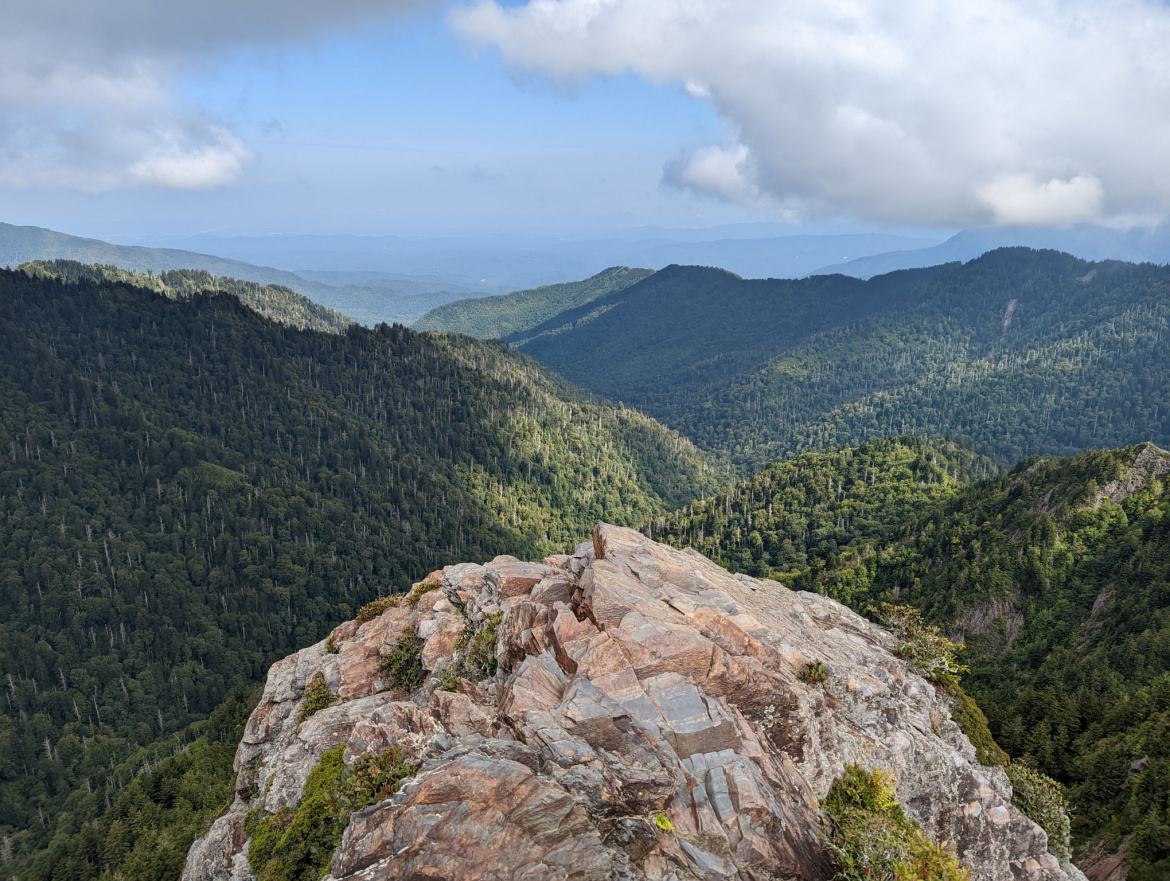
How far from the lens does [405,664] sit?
47.7 meters

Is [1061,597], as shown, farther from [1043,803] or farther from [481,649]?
[481,649]

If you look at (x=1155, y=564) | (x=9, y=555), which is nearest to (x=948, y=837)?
(x=1155, y=564)

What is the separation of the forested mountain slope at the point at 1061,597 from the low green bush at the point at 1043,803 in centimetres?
434

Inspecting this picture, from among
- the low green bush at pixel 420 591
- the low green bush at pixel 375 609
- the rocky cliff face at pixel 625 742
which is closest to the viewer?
the rocky cliff face at pixel 625 742

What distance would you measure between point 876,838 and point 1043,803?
29497mm

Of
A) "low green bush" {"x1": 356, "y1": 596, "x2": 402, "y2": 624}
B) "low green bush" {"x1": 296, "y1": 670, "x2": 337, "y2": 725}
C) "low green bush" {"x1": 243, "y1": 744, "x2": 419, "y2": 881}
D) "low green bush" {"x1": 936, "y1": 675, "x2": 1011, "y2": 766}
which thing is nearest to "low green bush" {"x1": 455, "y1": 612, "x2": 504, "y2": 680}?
"low green bush" {"x1": 243, "y1": 744, "x2": 419, "y2": 881}

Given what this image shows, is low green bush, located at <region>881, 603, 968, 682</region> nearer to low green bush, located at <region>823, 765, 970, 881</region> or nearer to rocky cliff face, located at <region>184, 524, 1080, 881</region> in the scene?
rocky cliff face, located at <region>184, 524, 1080, 881</region>

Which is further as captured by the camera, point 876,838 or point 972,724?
point 972,724

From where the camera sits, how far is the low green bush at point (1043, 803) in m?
46.4

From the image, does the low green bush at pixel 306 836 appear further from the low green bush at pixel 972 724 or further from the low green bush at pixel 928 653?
the low green bush at pixel 928 653

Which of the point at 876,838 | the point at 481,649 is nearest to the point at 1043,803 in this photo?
the point at 876,838

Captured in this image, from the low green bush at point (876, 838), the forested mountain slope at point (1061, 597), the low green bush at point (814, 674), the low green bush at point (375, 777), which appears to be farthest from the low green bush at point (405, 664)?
the forested mountain slope at point (1061, 597)

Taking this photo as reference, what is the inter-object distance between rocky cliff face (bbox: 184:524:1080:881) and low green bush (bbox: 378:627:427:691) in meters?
0.85

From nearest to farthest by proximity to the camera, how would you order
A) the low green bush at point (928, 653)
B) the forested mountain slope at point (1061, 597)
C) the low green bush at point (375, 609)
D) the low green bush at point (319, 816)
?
the low green bush at point (319, 816), the low green bush at point (928, 653), the forested mountain slope at point (1061, 597), the low green bush at point (375, 609)
